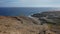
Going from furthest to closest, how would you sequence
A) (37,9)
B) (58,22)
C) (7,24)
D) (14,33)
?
(37,9) < (58,22) < (7,24) < (14,33)

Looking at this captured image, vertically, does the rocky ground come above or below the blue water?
below

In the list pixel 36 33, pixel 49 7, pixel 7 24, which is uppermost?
pixel 49 7

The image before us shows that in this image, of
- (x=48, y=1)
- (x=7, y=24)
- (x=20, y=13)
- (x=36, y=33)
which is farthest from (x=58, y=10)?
(x=7, y=24)

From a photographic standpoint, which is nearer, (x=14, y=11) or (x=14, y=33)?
(x=14, y=33)

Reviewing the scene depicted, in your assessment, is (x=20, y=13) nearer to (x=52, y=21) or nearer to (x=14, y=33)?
(x=52, y=21)

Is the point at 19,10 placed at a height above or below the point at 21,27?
above

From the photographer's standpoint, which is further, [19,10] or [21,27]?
[19,10]

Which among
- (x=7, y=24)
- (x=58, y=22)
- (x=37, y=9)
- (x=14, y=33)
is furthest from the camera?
(x=37, y=9)

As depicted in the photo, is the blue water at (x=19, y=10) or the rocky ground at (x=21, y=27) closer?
the rocky ground at (x=21, y=27)

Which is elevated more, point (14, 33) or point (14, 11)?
point (14, 11)

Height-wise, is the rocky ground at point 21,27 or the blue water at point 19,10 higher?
the blue water at point 19,10

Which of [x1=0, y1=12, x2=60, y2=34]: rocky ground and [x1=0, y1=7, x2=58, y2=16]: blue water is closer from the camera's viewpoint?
[x1=0, y1=12, x2=60, y2=34]: rocky ground
